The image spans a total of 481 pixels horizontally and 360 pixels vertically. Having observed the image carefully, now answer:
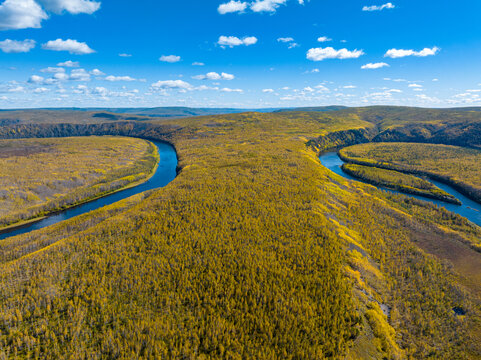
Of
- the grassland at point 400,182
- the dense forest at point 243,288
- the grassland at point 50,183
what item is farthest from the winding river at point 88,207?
the grassland at point 400,182

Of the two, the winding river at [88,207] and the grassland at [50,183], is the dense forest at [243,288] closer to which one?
the winding river at [88,207]

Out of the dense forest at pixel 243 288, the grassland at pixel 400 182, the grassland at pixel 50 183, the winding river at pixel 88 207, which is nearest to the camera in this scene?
the dense forest at pixel 243 288

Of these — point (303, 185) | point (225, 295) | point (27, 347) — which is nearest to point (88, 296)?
point (27, 347)

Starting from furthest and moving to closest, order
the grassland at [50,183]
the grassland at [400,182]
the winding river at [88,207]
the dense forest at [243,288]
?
the grassland at [400,182]
the grassland at [50,183]
the winding river at [88,207]
the dense forest at [243,288]

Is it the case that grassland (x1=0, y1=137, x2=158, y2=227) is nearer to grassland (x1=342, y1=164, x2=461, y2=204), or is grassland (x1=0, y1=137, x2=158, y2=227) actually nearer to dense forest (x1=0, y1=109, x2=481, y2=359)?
dense forest (x1=0, y1=109, x2=481, y2=359)

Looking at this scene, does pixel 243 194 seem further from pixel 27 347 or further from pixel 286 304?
pixel 27 347

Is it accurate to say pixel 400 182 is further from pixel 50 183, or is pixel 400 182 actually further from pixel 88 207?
pixel 50 183

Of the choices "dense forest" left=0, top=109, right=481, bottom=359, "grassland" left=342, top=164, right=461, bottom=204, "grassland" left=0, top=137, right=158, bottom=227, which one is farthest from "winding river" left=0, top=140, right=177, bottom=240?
"grassland" left=342, top=164, right=461, bottom=204

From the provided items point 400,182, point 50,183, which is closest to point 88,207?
point 50,183

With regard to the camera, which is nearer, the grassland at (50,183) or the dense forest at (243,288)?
the dense forest at (243,288)
